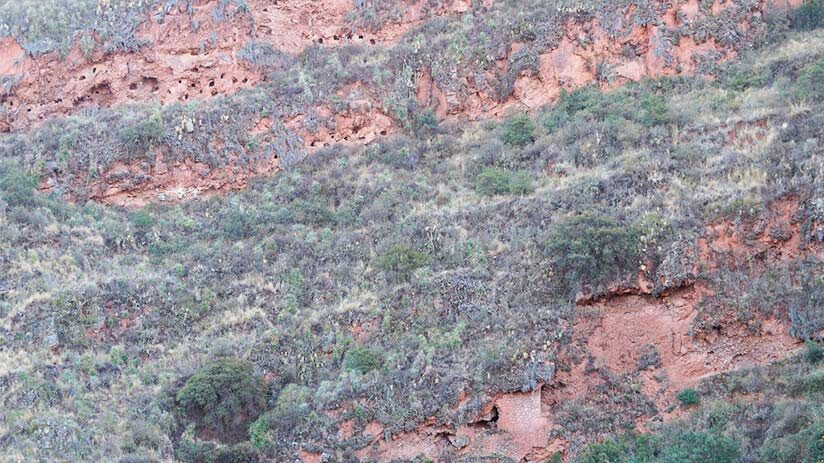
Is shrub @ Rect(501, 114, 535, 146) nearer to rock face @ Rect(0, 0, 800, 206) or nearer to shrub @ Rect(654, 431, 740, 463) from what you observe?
rock face @ Rect(0, 0, 800, 206)

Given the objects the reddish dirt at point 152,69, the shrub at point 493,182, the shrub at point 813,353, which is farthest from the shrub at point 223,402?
the reddish dirt at point 152,69

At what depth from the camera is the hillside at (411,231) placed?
91.5 feet

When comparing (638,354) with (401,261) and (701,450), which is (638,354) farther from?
(401,261)

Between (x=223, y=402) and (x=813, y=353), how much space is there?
480 inches

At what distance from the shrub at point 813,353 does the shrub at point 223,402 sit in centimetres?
1130

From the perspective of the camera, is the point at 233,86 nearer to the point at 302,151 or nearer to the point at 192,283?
the point at 302,151

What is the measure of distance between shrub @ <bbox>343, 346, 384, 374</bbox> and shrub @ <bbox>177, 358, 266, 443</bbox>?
1.98 m

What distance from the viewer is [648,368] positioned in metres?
28.5

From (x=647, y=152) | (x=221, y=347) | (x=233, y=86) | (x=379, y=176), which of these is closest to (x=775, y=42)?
(x=647, y=152)

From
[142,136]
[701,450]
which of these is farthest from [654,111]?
[142,136]

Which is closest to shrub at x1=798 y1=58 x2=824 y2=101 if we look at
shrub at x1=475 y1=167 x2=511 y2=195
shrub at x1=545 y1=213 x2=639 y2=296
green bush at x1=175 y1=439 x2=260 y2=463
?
shrub at x1=545 y1=213 x2=639 y2=296

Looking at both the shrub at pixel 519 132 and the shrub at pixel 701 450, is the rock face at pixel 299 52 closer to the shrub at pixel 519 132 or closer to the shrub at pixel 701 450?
the shrub at pixel 519 132

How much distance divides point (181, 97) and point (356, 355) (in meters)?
14.3

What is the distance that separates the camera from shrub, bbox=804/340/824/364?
2711 cm
